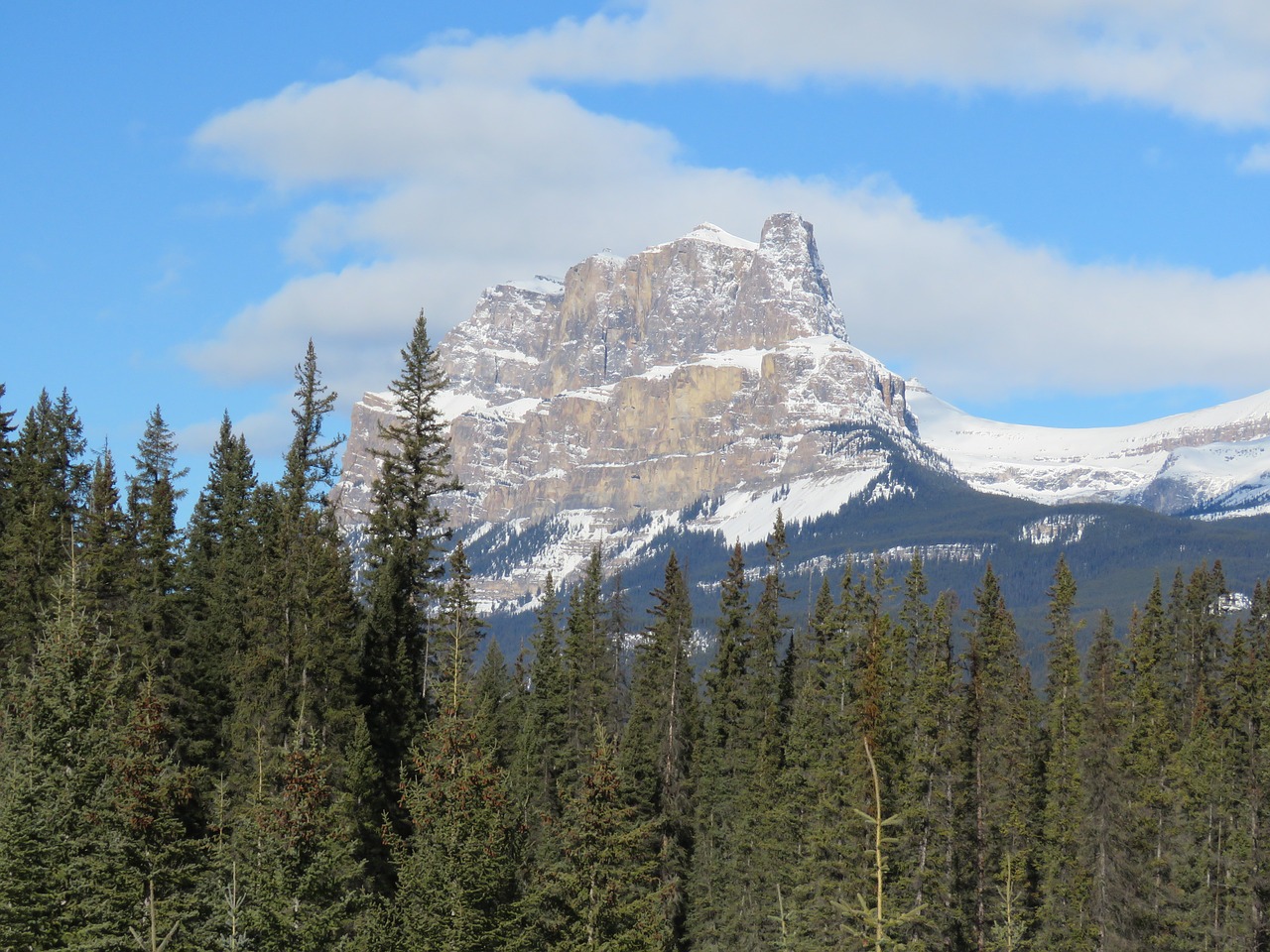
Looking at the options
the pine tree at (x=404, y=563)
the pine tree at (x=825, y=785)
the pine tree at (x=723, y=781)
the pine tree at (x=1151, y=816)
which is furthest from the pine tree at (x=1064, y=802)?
the pine tree at (x=404, y=563)

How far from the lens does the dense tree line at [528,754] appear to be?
1334 inches

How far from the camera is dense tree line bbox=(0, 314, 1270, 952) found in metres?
33.9

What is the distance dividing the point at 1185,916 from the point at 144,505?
187ft

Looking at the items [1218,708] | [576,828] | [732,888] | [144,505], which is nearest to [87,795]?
[576,828]

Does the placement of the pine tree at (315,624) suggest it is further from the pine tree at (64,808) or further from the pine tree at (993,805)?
the pine tree at (993,805)

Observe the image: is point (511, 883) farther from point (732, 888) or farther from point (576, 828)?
point (732, 888)

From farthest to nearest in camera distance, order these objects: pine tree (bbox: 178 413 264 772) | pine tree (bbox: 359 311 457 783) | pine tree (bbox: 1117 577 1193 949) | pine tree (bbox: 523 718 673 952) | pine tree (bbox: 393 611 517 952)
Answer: pine tree (bbox: 1117 577 1193 949)
pine tree (bbox: 178 413 264 772)
pine tree (bbox: 359 311 457 783)
pine tree (bbox: 523 718 673 952)
pine tree (bbox: 393 611 517 952)

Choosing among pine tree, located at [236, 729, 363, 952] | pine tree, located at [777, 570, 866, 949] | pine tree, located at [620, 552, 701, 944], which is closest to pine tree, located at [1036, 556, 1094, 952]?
pine tree, located at [777, 570, 866, 949]

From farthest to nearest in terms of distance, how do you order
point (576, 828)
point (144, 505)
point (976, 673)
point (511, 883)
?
point (976, 673)
point (144, 505)
point (511, 883)
point (576, 828)

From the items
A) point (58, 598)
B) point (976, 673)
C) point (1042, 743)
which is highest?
point (58, 598)

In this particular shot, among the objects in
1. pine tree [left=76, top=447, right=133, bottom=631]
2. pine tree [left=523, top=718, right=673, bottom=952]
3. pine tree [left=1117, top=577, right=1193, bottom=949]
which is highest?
pine tree [left=76, top=447, right=133, bottom=631]

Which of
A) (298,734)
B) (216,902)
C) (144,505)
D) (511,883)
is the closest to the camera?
(216,902)

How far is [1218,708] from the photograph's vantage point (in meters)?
95.9

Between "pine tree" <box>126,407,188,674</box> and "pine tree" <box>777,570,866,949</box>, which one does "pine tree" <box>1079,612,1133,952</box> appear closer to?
"pine tree" <box>777,570,866,949</box>
